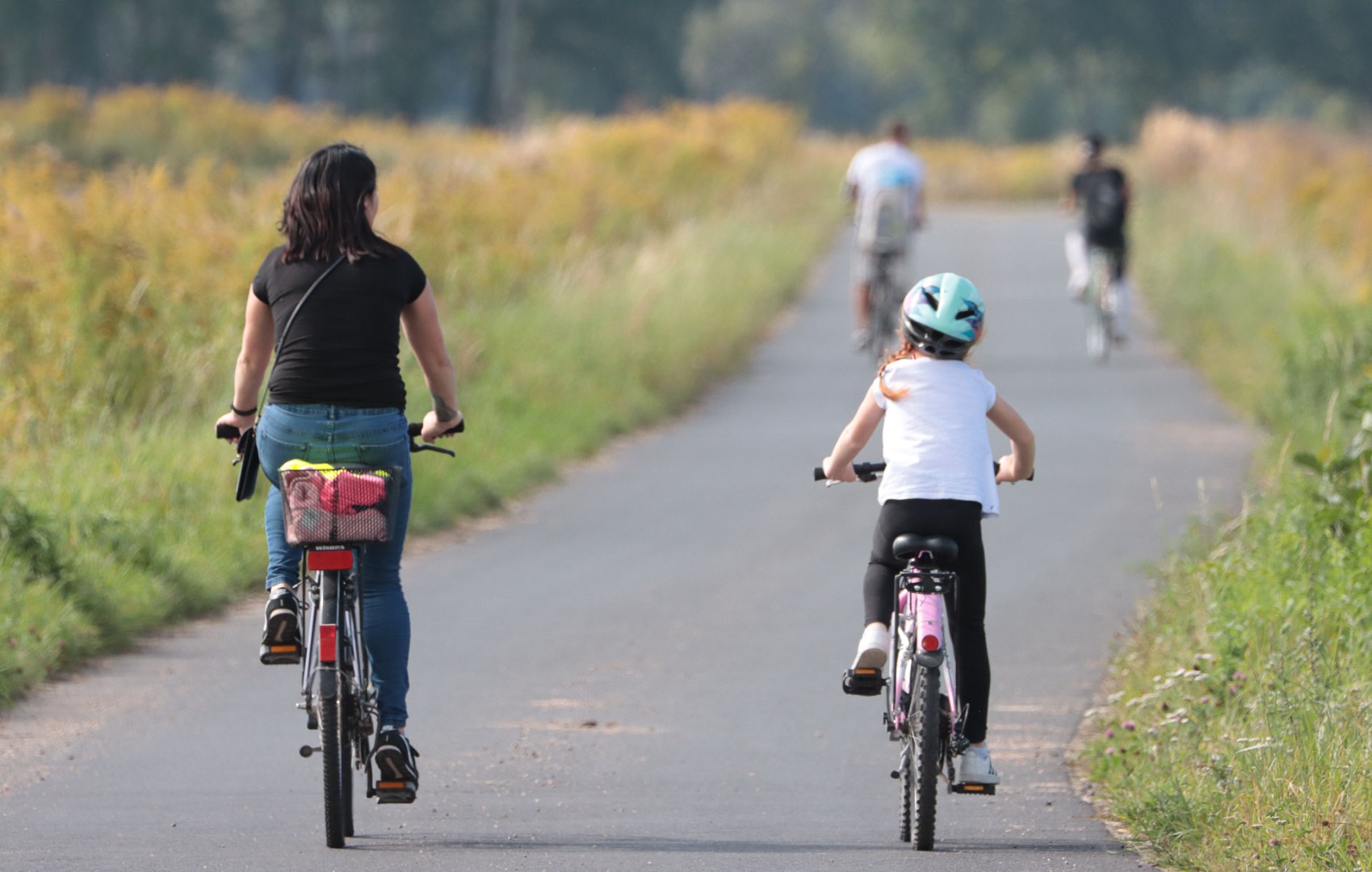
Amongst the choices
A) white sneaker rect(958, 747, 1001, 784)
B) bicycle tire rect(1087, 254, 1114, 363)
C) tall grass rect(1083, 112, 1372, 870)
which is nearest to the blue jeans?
white sneaker rect(958, 747, 1001, 784)

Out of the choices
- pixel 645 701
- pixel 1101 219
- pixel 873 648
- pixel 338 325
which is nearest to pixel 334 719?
pixel 338 325

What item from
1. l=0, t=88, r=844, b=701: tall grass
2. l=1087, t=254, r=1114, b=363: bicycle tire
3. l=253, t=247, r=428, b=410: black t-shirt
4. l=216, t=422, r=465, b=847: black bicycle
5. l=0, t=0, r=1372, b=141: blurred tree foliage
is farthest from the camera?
l=0, t=0, r=1372, b=141: blurred tree foliage

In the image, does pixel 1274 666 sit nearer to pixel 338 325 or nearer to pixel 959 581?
pixel 959 581

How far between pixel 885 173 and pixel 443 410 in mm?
14893

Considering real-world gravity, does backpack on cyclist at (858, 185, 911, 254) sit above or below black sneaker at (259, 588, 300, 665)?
above

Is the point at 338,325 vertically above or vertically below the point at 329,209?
below

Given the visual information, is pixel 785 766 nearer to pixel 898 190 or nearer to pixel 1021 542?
pixel 1021 542

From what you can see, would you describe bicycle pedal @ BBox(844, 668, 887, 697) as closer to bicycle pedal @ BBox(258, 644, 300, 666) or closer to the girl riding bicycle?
the girl riding bicycle

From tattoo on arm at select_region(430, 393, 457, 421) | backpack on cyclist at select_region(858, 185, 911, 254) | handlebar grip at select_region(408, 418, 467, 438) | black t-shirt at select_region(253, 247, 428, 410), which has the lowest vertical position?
handlebar grip at select_region(408, 418, 467, 438)

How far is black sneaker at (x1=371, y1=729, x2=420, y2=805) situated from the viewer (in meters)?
5.98

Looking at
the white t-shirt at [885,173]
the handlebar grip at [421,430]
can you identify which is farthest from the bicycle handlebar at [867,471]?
the white t-shirt at [885,173]

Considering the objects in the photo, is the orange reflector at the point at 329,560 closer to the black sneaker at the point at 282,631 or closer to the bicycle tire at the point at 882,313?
the black sneaker at the point at 282,631

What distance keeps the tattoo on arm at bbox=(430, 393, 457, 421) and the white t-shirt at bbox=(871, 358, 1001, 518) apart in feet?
3.79

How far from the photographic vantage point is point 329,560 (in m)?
5.91
